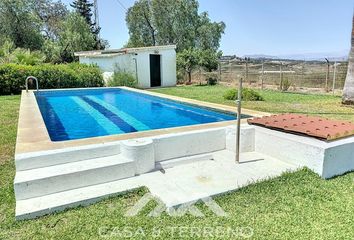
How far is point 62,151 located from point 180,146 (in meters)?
2.14

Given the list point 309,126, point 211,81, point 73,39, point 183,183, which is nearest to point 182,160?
point 183,183

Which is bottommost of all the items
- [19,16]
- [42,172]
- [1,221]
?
[1,221]

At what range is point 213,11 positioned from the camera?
38.3 m

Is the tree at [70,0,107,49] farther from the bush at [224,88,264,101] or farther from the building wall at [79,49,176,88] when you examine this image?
the bush at [224,88,264,101]

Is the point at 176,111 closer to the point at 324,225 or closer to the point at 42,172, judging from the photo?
the point at 42,172

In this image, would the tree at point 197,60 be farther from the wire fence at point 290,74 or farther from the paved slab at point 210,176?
the paved slab at point 210,176

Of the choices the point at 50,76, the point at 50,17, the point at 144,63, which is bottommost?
the point at 50,76

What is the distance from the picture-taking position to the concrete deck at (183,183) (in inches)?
161

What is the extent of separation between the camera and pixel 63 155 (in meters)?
4.92

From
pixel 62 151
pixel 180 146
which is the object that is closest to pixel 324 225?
pixel 180 146

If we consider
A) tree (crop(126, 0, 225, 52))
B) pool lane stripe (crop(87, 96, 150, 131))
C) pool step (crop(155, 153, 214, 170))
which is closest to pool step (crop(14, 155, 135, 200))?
pool step (crop(155, 153, 214, 170))

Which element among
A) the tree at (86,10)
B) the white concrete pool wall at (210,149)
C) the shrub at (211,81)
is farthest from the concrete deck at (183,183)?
the tree at (86,10)

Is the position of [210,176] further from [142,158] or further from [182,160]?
[142,158]

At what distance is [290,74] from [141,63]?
10.6 m
